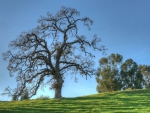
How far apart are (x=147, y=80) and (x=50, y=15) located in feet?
177

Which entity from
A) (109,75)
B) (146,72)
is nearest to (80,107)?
(109,75)

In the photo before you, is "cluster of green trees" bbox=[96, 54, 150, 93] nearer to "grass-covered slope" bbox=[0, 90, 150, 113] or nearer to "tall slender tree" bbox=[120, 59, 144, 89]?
"tall slender tree" bbox=[120, 59, 144, 89]

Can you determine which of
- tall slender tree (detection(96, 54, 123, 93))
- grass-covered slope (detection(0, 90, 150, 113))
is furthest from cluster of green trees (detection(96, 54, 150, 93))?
grass-covered slope (detection(0, 90, 150, 113))

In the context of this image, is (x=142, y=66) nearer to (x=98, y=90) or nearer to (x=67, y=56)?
(x=98, y=90)

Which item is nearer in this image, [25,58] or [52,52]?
[25,58]

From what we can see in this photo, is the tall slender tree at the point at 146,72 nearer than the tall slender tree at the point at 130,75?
No

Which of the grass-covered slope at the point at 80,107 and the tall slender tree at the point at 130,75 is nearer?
the grass-covered slope at the point at 80,107

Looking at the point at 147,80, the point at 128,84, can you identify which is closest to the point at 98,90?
the point at 128,84

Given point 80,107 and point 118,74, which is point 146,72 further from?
point 80,107

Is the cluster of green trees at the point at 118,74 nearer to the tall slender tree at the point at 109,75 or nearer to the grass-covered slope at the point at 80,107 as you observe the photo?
the tall slender tree at the point at 109,75

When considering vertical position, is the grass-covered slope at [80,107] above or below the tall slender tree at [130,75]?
below

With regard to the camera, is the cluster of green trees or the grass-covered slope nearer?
the grass-covered slope

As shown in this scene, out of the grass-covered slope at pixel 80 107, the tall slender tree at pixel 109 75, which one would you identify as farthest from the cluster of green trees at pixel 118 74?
the grass-covered slope at pixel 80 107

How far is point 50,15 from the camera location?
34312 millimetres
